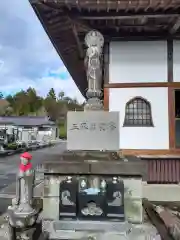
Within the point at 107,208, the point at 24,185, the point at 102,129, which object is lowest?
the point at 107,208

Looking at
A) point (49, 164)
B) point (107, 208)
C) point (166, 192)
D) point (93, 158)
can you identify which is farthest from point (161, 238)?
point (166, 192)

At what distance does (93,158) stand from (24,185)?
1080mm

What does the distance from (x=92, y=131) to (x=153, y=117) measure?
8.75 ft

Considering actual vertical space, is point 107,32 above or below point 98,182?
above

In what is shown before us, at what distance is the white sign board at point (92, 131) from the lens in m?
5.46

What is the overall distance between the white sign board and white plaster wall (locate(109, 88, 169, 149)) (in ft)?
7.42

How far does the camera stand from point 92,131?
5.46 meters

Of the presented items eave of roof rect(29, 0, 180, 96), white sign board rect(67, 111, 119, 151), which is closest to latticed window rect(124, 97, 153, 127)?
eave of roof rect(29, 0, 180, 96)

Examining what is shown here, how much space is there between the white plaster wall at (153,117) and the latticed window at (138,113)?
9cm

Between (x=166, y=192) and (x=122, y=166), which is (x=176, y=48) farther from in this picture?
(x=122, y=166)

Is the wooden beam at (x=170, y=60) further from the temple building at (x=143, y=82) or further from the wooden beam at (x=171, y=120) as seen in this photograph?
the wooden beam at (x=171, y=120)

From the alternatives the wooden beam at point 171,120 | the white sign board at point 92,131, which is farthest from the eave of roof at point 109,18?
the white sign board at point 92,131

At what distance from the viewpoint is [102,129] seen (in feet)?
17.9

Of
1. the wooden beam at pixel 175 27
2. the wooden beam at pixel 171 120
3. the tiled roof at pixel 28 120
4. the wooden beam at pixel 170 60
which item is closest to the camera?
the wooden beam at pixel 175 27
